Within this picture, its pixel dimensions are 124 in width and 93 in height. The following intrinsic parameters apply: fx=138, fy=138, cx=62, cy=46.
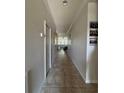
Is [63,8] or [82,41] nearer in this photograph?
[82,41]

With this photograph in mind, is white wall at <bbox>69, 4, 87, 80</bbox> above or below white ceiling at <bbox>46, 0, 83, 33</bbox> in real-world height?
below

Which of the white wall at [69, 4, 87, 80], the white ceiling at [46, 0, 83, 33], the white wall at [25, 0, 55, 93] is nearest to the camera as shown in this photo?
the white wall at [25, 0, 55, 93]

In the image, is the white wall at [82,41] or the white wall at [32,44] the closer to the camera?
the white wall at [32,44]

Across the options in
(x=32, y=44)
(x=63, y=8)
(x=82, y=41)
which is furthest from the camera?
(x=63, y=8)

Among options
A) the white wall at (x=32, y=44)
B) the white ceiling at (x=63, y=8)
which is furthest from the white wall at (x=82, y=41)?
the white wall at (x=32, y=44)

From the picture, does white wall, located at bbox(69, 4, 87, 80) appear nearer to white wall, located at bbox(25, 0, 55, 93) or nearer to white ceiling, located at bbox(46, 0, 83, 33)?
white ceiling, located at bbox(46, 0, 83, 33)

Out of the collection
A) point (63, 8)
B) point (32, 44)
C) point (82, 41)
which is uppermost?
point (63, 8)

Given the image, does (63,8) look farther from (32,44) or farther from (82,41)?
(32,44)

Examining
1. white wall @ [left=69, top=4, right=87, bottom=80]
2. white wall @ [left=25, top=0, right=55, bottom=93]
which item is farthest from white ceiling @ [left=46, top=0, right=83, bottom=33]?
white wall @ [left=25, top=0, right=55, bottom=93]

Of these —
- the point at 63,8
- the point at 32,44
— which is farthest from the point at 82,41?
the point at 32,44

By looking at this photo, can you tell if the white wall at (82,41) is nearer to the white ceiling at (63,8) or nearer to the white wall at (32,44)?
the white ceiling at (63,8)

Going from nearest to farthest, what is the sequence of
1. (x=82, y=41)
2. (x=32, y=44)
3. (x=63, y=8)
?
(x=32, y=44), (x=82, y=41), (x=63, y=8)
